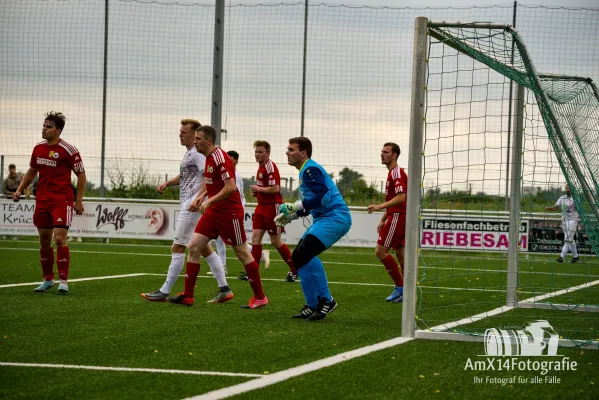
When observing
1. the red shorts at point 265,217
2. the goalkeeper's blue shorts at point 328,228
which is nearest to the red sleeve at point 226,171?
the goalkeeper's blue shorts at point 328,228

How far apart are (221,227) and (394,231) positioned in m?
2.69

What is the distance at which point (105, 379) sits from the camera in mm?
5273

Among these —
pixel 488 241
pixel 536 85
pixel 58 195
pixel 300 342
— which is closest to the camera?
pixel 300 342

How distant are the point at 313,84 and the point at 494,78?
1149 centimetres

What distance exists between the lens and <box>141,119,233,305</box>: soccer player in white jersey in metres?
9.77

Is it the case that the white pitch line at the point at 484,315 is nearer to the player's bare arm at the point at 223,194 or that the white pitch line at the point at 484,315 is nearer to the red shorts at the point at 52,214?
the player's bare arm at the point at 223,194

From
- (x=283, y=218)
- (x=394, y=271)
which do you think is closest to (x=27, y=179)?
(x=283, y=218)

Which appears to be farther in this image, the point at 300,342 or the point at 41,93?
the point at 41,93

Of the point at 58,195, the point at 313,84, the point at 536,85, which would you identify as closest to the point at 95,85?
the point at 313,84

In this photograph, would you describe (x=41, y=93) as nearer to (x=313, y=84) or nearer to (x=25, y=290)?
(x=313, y=84)

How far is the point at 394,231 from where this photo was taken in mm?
11133

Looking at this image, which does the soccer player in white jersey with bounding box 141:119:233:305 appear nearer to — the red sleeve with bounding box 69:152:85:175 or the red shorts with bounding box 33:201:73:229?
the red sleeve with bounding box 69:152:85:175

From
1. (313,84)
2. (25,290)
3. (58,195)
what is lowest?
(25,290)

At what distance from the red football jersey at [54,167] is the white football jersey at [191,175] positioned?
1.35 m
